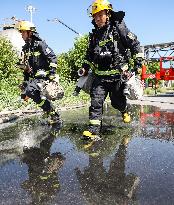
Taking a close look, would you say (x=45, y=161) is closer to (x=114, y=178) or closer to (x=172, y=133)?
(x=114, y=178)

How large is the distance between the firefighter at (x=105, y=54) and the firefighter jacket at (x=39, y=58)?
122 centimetres

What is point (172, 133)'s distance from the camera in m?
6.43

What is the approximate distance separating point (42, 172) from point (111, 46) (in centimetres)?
274

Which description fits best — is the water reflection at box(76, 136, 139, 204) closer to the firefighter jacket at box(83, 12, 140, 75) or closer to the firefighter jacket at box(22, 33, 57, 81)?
the firefighter jacket at box(83, 12, 140, 75)

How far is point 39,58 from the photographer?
24.9 feet

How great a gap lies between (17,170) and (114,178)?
1.09 m

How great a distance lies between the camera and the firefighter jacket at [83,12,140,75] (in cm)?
604

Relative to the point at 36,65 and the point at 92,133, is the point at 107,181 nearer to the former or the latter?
the point at 92,133

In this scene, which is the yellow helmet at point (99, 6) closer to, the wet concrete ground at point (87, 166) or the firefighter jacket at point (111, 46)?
the firefighter jacket at point (111, 46)

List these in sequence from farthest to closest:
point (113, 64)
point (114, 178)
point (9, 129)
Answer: point (9, 129), point (113, 64), point (114, 178)

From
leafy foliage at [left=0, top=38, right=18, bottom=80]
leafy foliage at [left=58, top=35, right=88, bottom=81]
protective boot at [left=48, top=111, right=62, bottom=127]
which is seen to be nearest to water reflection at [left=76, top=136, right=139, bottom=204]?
protective boot at [left=48, top=111, right=62, bottom=127]

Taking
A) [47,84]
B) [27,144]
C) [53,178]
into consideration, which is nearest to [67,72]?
[47,84]

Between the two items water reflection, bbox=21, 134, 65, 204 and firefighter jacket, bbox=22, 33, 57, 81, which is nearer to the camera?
water reflection, bbox=21, 134, 65, 204

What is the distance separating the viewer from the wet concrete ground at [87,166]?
3.18 meters
